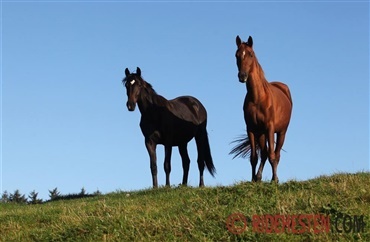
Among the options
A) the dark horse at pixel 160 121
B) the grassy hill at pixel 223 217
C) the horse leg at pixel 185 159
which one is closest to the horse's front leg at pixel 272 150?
the grassy hill at pixel 223 217

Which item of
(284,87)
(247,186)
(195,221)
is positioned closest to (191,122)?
(284,87)

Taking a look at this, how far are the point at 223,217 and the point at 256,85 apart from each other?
535 cm

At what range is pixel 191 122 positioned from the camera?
18656mm

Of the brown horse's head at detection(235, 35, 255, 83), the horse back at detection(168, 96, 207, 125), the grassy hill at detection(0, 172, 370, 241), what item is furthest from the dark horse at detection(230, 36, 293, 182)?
the horse back at detection(168, 96, 207, 125)

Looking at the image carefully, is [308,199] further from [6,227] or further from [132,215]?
[6,227]

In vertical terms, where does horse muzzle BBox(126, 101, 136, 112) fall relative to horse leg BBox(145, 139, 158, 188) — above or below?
above

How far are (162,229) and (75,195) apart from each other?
429 inches

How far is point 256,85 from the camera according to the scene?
14.1 meters

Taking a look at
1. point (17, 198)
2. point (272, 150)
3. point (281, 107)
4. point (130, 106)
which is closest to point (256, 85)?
point (281, 107)

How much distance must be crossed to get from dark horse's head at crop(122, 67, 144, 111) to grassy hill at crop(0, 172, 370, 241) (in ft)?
16.2

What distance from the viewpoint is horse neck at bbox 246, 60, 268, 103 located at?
14016mm

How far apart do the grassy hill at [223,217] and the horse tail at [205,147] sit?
6.54 metres

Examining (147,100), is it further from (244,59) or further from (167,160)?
(244,59)

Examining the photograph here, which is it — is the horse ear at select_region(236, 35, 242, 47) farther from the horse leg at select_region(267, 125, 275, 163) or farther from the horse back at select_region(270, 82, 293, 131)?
the horse leg at select_region(267, 125, 275, 163)
